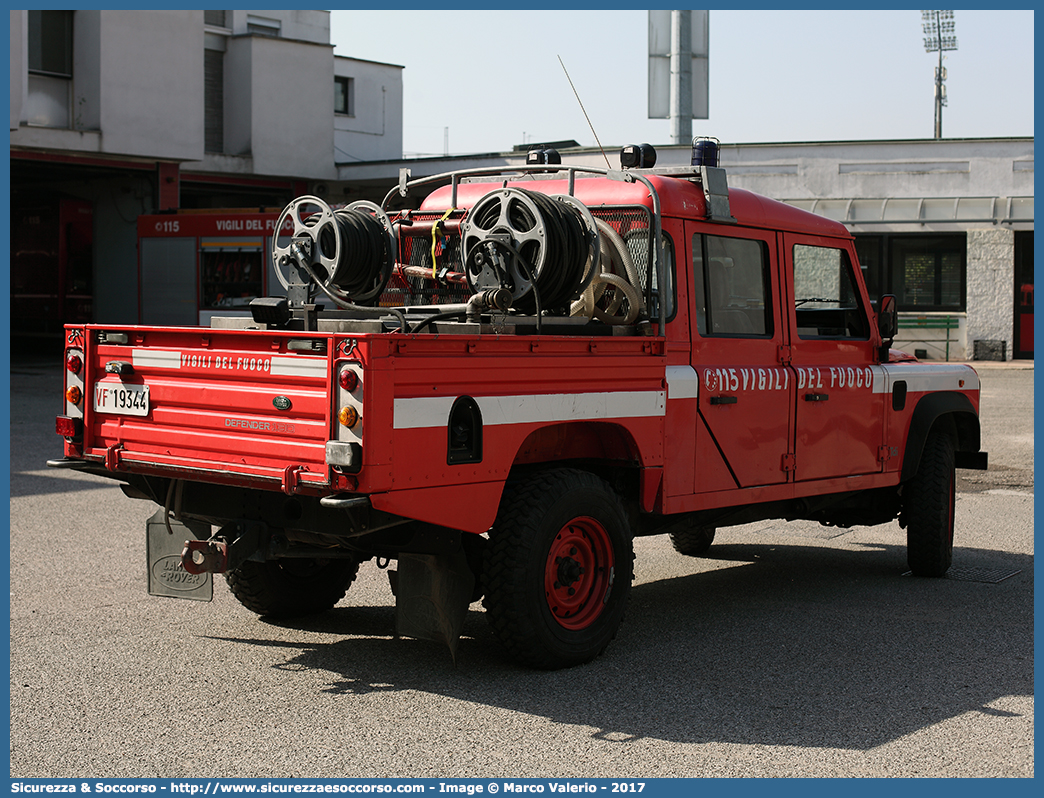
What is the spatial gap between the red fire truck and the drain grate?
42.3 inches

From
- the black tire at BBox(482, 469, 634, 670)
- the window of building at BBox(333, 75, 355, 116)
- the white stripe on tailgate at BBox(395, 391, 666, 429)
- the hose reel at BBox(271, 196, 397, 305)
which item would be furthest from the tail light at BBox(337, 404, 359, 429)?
the window of building at BBox(333, 75, 355, 116)

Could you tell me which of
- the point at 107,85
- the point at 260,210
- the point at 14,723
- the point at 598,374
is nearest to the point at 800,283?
the point at 598,374

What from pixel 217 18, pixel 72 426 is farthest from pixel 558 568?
pixel 217 18

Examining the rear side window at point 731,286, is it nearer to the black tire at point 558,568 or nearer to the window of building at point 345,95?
the black tire at point 558,568

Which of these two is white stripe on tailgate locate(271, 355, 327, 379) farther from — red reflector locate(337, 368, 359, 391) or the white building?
the white building

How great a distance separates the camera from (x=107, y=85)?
26031mm

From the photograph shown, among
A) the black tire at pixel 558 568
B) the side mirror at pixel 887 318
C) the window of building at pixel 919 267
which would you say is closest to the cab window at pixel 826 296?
the side mirror at pixel 887 318

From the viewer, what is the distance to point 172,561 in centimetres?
601

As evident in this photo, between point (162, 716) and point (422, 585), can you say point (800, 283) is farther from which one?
point (162, 716)

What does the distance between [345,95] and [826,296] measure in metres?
34.4

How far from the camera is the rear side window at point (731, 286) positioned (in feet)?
21.4

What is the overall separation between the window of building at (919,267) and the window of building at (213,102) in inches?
681

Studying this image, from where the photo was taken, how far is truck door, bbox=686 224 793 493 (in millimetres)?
6422

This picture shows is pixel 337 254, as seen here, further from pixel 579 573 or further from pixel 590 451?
pixel 579 573
